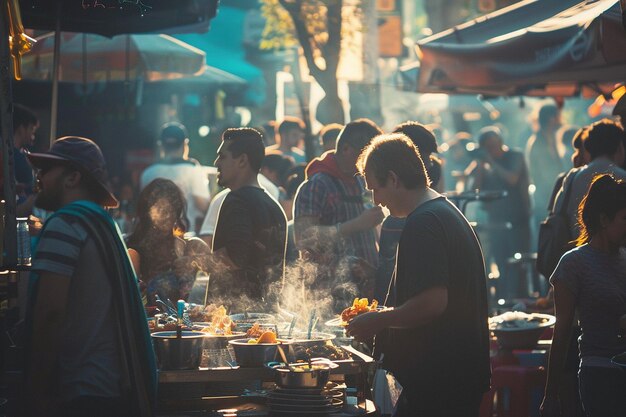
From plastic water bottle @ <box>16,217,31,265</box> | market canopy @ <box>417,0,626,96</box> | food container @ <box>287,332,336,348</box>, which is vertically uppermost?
market canopy @ <box>417,0,626,96</box>

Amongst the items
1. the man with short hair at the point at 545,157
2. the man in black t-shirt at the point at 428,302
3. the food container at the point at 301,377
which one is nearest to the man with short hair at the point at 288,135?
the man with short hair at the point at 545,157

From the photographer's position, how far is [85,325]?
4.37 m

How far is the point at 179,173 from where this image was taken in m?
10.8

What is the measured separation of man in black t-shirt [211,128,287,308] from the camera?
6926mm

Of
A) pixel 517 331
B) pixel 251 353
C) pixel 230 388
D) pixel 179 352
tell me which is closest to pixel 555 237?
pixel 517 331

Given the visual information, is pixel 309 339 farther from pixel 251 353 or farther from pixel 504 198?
pixel 504 198

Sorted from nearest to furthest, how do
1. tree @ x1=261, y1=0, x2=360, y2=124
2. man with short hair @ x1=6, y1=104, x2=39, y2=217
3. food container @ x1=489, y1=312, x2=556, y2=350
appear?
food container @ x1=489, y1=312, x2=556, y2=350, man with short hair @ x1=6, y1=104, x2=39, y2=217, tree @ x1=261, y1=0, x2=360, y2=124

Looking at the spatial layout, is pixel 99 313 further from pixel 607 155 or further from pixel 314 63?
pixel 314 63

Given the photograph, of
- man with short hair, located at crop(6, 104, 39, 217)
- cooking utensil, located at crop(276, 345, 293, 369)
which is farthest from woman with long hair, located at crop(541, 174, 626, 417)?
man with short hair, located at crop(6, 104, 39, 217)

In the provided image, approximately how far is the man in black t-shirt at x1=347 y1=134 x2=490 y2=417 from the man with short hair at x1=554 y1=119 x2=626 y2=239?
3.18 meters

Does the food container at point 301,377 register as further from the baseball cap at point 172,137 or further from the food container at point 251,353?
the baseball cap at point 172,137

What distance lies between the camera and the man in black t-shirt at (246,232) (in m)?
6.93

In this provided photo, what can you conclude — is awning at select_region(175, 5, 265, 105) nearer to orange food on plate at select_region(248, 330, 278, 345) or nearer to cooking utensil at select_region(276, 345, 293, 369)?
orange food on plate at select_region(248, 330, 278, 345)

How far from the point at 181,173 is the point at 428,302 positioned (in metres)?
6.24
